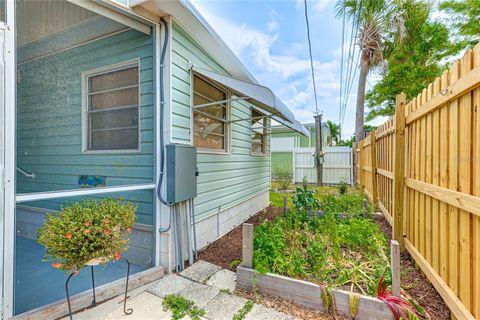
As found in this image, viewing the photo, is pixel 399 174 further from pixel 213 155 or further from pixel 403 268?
pixel 213 155

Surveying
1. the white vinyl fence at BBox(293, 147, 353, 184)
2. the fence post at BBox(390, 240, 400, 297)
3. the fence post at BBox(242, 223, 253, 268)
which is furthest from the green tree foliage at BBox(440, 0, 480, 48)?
the fence post at BBox(242, 223, 253, 268)

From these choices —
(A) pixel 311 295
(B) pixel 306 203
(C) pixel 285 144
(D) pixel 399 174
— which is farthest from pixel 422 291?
(C) pixel 285 144

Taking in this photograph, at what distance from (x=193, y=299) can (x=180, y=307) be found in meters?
0.17

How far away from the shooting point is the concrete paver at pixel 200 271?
272cm

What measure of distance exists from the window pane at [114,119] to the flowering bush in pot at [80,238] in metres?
1.41

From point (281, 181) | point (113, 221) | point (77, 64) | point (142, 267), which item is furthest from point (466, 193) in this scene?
point (281, 181)

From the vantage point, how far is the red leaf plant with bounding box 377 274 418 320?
1.79 m

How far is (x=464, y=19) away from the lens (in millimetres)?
9031

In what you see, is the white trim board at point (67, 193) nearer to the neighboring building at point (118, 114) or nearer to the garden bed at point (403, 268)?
the neighboring building at point (118, 114)

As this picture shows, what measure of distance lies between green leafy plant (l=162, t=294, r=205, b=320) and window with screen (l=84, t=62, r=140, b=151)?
1856mm

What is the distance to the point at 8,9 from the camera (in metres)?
1.72

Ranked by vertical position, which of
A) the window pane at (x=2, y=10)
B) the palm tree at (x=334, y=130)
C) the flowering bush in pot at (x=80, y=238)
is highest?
the palm tree at (x=334, y=130)

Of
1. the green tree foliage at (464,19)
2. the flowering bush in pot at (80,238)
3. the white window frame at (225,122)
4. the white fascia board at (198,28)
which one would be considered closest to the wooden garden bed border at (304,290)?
the flowering bush in pot at (80,238)

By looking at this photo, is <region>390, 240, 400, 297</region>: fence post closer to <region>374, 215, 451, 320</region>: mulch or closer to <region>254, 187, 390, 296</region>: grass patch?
<region>254, 187, 390, 296</region>: grass patch
